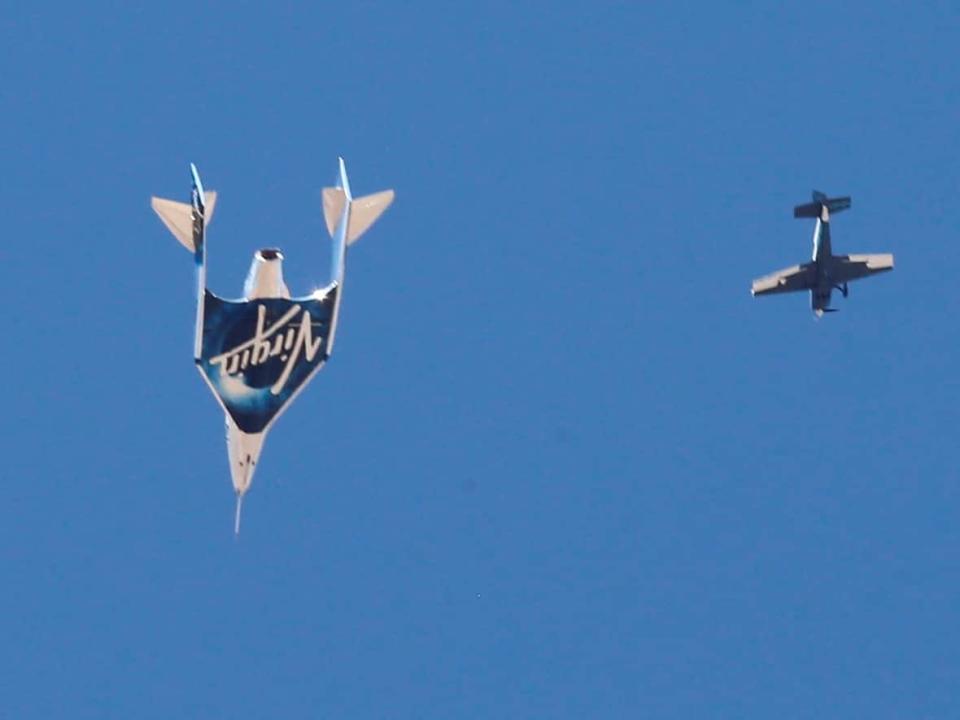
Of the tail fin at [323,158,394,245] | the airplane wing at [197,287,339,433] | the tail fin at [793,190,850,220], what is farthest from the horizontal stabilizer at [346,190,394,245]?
the tail fin at [793,190,850,220]

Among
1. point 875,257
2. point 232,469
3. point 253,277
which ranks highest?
point 875,257

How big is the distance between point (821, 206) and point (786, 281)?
2338 millimetres

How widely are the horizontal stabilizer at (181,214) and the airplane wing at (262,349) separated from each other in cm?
172

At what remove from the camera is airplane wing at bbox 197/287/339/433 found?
167 feet

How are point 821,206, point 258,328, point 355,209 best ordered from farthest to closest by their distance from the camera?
point 821,206 < point 355,209 < point 258,328

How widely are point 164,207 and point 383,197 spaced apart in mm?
4535

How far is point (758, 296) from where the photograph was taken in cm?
6506

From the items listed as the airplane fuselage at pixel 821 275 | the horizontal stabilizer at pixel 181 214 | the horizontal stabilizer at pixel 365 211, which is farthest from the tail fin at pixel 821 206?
the horizontal stabilizer at pixel 181 214

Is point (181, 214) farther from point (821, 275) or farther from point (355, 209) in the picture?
point (821, 275)

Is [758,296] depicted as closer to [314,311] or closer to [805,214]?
[805,214]

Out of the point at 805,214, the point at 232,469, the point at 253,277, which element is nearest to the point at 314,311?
the point at 253,277

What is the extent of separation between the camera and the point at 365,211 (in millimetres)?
53344

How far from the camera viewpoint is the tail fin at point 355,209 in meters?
53.1

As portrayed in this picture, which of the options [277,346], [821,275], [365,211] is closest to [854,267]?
[821,275]
